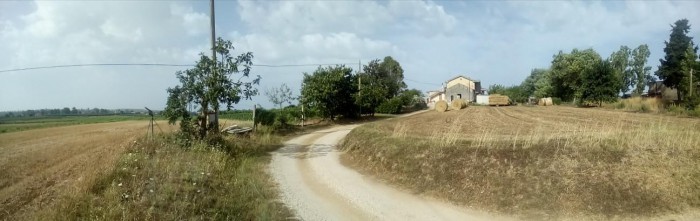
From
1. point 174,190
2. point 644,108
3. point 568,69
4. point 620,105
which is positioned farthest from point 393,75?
point 174,190

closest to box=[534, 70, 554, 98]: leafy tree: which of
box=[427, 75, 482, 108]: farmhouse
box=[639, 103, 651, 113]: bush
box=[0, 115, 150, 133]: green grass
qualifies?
box=[427, 75, 482, 108]: farmhouse

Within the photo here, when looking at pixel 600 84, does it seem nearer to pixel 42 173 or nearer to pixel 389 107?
pixel 389 107

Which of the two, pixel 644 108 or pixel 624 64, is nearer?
pixel 644 108

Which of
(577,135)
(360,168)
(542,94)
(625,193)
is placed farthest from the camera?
(542,94)

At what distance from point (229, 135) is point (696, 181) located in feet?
69.0

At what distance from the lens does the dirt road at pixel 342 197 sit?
38.0ft

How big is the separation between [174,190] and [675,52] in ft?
190

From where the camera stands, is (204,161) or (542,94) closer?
(204,161)

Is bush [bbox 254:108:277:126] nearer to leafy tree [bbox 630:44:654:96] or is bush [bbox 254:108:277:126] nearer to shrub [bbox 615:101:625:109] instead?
shrub [bbox 615:101:625:109]

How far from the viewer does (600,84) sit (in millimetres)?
48469

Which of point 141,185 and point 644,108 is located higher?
point 644,108

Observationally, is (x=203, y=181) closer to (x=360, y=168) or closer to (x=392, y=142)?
(x=360, y=168)

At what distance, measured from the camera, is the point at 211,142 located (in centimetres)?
2053

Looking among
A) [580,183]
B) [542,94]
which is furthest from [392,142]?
[542,94]
